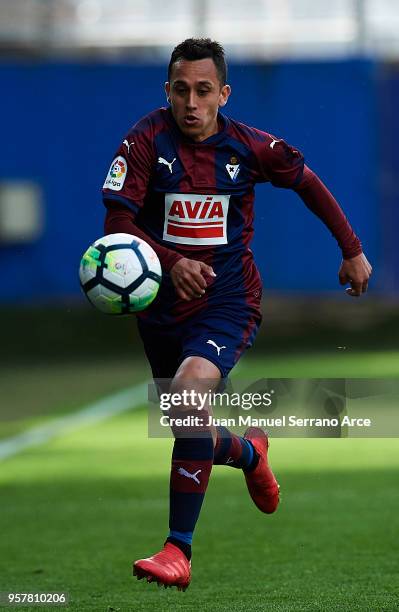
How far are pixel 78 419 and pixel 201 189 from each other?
7.03 metres

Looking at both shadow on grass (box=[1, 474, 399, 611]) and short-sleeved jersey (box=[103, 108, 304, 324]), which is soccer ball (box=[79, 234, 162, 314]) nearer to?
short-sleeved jersey (box=[103, 108, 304, 324])

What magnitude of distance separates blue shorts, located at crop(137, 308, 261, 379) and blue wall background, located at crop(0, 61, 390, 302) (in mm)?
12091

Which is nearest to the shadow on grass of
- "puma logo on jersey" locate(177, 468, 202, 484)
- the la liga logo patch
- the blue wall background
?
"puma logo on jersey" locate(177, 468, 202, 484)

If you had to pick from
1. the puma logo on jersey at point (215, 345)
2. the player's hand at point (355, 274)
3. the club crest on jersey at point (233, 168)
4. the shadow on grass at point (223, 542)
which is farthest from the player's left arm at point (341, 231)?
the shadow on grass at point (223, 542)

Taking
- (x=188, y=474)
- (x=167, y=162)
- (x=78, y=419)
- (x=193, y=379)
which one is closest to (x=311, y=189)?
(x=167, y=162)

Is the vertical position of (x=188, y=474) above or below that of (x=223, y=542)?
above

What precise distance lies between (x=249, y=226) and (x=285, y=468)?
164 inches

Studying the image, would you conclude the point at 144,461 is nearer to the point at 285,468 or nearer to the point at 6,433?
the point at 285,468

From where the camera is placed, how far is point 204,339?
5266 millimetres

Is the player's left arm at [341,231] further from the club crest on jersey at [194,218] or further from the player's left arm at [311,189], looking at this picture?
the club crest on jersey at [194,218]

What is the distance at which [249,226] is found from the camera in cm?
555

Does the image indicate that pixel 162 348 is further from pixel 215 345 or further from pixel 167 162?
pixel 167 162

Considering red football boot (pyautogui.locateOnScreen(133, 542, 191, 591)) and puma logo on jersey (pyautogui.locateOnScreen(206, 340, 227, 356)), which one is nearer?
red football boot (pyautogui.locateOnScreen(133, 542, 191, 591))

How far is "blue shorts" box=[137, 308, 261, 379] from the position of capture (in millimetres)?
5230
